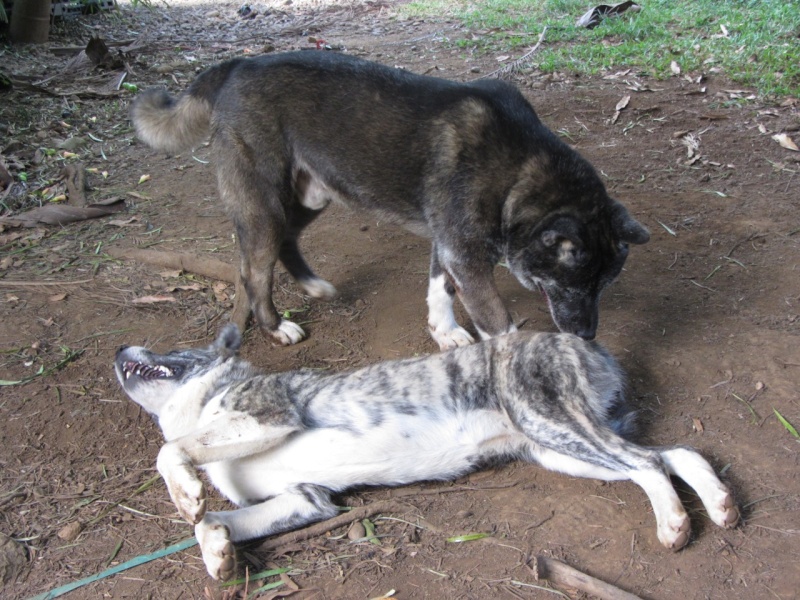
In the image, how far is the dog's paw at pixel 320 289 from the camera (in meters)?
5.02

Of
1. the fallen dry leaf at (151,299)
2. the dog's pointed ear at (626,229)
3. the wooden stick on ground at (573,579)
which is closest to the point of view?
the wooden stick on ground at (573,579)

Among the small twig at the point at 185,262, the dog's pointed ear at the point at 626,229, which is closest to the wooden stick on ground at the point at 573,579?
the dog's pointed ear at the point at 626,229

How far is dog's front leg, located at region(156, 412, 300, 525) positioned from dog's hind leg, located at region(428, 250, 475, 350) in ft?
4.73

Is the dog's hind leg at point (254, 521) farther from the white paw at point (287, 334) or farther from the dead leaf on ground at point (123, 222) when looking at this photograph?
the dead leaf on ground at point (123, 222)

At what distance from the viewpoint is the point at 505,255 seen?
4.32m

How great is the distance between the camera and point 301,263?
507 centimetres

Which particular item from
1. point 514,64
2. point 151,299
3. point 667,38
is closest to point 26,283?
point 151,299

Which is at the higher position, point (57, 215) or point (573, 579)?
point (573, 579)

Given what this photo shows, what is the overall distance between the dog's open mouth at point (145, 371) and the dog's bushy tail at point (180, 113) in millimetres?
1713

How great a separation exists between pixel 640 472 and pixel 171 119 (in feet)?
11.7

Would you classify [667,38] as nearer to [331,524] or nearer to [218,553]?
[331,524]

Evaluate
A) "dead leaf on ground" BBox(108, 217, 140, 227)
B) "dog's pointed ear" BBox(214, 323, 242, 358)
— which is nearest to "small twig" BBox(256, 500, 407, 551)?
"dog's pointed ear" BBox(214, 323, 242, 358)

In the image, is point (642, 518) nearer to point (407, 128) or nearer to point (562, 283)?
point (562, 283)

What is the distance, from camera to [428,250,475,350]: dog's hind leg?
453 centimetres
